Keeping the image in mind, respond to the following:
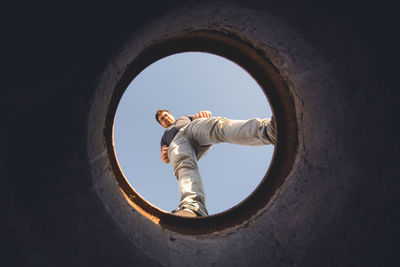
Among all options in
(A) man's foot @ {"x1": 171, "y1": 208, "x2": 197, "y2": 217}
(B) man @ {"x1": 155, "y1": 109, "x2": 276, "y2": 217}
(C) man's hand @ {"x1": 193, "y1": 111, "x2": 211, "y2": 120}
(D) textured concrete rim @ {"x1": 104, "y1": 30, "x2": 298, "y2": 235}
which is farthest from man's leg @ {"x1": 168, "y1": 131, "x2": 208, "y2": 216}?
(C) man's hand @ {"x1": 193, "y1": 111, "x2": 211, "y2": 120}

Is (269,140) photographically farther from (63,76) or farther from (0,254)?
(0,254)

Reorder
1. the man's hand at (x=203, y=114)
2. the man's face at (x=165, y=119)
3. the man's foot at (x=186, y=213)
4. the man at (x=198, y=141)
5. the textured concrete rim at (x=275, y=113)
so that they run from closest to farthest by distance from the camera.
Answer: the textured concrete rim at (x=275, y=113), the man's foot at (x=186, y=213), the man at (x=198, y=141), the man's hand at (x=203, y=114), the man's face at (x=165, y=119)

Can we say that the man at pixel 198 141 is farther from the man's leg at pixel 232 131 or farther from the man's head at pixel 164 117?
the man's head at pixel 164 117

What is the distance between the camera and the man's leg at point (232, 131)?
2525mm

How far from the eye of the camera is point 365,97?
52.0 inches

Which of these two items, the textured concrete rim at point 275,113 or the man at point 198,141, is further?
the man at point 198,141

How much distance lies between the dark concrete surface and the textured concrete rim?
0.58ft

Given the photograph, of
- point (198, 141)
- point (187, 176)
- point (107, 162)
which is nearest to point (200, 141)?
point (198, 141)

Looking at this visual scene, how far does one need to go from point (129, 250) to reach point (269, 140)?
1529mm

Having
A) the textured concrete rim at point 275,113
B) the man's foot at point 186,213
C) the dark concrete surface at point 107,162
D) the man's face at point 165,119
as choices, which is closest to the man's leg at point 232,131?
the textured concrete rim at point 275,113

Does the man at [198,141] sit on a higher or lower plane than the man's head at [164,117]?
lower

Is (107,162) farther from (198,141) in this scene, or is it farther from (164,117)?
(164,117)

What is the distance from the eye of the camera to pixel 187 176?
3137mm

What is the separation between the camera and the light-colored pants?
2559 mm
